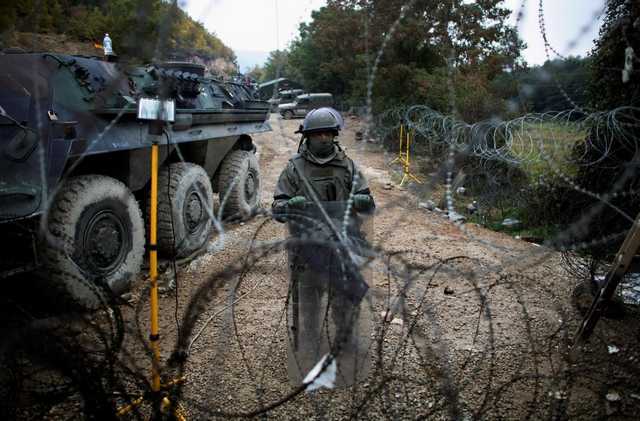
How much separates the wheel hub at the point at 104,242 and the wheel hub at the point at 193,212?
1123 mm

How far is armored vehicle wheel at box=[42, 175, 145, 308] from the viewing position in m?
3.58

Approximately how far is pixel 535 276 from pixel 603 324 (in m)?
1.25

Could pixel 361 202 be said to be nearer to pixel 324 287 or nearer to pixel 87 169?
pixel 324 287

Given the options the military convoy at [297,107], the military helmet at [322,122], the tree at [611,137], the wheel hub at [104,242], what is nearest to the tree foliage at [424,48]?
the military convoy at [297,107]

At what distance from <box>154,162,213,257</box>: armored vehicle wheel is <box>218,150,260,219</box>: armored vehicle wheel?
89 centimetres

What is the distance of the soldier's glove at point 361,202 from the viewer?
286 centimetres

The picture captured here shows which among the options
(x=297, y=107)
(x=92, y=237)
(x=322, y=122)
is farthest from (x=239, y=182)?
(x=297, y=107)

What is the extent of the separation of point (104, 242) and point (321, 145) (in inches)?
86.4

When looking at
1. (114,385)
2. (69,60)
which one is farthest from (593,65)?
(114,385)

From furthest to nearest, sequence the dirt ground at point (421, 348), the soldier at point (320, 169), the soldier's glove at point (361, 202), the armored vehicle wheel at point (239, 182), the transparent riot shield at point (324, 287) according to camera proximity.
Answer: the armored vehicle wheel at point (239, 182) → the soldier at point (320, 169) → the soldier's glove at point (361, 202) → the transparent riot shield at point (324, 287) → the dirt ground at point (421, 348)

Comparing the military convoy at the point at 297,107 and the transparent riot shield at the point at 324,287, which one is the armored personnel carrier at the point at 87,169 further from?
the military convoy at the point at 297,107

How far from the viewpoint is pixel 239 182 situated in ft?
22.1

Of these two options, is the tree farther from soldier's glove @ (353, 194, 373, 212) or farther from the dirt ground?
soldier's glove @ (353, 194, 373, 212)

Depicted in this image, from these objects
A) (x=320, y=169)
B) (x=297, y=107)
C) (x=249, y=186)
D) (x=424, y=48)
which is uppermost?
(x=424, y=48)
